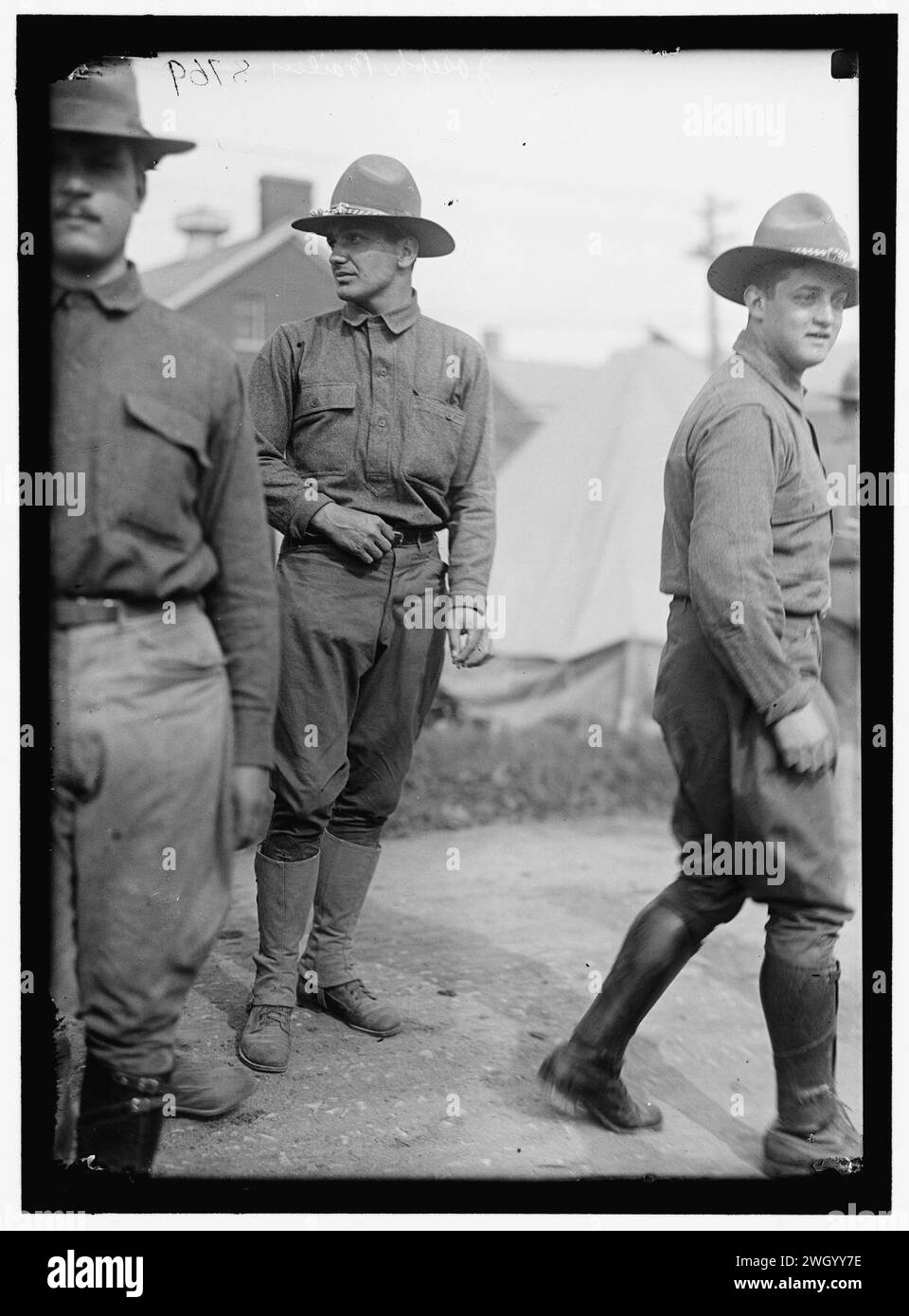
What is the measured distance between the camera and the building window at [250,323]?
3.35 metres

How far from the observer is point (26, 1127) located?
3139 millimetres

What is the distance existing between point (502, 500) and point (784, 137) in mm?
2732

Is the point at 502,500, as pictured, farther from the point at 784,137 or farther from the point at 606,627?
the point at 784,137

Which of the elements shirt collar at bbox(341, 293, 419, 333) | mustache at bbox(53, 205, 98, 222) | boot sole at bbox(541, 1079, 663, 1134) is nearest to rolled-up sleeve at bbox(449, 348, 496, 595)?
shirt collar at bbox(341, 293, 419, 333)

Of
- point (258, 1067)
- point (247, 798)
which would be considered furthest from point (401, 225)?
point (258, 1067)

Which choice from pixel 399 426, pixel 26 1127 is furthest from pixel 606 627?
pixel 26 1127

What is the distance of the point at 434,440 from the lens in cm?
326

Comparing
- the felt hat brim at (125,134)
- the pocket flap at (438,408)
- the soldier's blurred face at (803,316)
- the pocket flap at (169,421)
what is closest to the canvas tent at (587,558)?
the soldier's blurred face at (803,316)

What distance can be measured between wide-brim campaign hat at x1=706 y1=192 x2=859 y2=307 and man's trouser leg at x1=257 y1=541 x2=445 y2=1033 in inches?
38.3

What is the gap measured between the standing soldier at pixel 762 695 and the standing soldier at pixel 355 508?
517mm

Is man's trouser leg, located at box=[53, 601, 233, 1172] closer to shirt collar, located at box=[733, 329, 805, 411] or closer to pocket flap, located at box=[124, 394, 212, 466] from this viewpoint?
pocket flap, located at box=[124, 394, 212, 466]

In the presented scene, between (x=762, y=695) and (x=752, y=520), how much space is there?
37cm

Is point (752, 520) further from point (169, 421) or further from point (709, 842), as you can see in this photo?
point (169, 421)

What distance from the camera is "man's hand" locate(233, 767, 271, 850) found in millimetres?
2834
